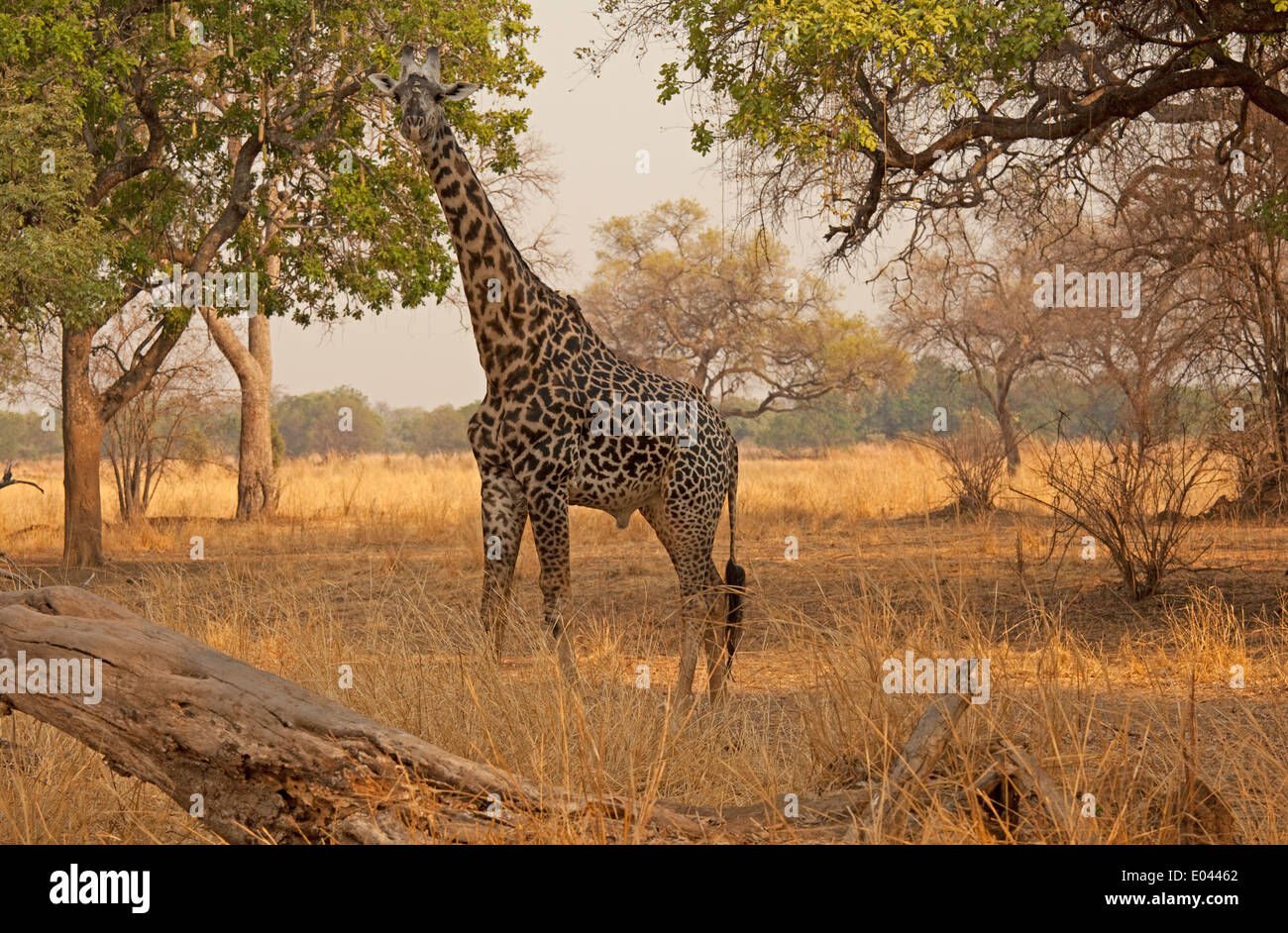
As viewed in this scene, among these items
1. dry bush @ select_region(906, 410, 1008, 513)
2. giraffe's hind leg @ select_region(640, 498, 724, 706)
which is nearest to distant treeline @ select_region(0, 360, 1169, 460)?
dry bush @ select_region(906, 410, 1008, 513)

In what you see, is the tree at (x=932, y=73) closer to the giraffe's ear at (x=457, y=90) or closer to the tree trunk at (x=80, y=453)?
the giraffe's ear at (x=457, y=90)

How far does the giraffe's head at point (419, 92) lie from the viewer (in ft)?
18.2

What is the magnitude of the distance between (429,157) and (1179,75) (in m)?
5.19

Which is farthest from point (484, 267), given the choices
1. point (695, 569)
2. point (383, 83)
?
point (695, 569)

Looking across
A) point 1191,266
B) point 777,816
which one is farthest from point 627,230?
point 777,816

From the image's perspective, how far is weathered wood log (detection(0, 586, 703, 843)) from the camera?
10.5 feet

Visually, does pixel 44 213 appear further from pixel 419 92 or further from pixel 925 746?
pixel 925 746

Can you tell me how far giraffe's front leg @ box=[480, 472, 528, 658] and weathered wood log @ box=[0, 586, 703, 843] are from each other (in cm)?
232

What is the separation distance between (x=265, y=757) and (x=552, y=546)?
9.28ft

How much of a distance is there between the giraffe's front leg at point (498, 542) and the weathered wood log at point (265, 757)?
2.32 m

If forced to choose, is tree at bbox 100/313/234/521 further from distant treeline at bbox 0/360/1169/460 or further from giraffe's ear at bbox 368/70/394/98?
distant treeline at bbox 0/360/1169/460

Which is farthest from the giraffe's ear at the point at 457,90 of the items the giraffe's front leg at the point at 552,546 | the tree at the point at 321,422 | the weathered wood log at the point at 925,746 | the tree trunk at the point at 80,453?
the tree at the point at 321,422

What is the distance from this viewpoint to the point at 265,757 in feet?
10.6

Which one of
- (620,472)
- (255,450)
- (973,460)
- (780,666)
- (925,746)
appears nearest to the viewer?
(925,746)
